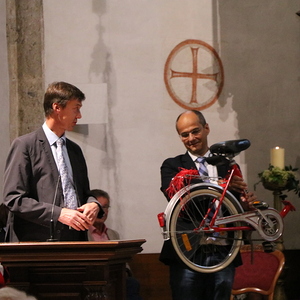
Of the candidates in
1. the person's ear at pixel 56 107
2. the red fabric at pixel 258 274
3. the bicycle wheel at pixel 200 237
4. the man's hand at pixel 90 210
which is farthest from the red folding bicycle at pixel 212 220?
the red fabric at pixel 258 274

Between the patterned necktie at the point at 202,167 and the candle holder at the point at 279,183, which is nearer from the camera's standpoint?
the patterned necktie at the point at 202,167

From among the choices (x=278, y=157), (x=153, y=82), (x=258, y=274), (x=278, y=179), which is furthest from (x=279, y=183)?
(x=153, y=82)

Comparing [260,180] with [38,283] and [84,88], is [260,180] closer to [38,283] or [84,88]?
[84,88]

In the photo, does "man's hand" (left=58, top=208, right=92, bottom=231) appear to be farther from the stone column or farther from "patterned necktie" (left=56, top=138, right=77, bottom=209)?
the stone column

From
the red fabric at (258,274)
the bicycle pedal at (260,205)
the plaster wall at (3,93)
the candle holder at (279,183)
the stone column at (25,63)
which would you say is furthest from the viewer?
the stone column at (25,63)

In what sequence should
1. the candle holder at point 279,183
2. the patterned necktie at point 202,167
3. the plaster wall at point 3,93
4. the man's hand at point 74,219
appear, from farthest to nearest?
1. the plaster wall at point 3,93
2. the candle holder at point 279,183
3. the patterned necktie at point 202,167
4. the man's hand at point 74,219

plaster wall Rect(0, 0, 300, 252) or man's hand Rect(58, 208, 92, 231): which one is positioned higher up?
plaster wall Rect(0, 0, 300, 252)

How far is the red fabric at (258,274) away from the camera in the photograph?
5.30 metres

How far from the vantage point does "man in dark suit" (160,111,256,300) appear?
3375 millimetres

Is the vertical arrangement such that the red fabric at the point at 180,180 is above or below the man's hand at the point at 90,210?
above

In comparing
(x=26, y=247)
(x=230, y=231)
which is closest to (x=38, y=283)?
(x=26, y=247)

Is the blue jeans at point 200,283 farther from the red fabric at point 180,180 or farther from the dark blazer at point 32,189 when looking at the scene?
the dark blazer at point 32,189

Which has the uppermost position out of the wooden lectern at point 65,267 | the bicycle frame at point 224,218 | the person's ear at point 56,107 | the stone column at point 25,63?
the stone column at point 25,63

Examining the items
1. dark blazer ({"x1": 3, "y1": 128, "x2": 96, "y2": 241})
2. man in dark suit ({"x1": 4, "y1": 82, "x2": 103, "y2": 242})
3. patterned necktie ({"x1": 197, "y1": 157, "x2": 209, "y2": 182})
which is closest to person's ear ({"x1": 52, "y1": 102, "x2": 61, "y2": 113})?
man in dark suit ({"x1": 4, "y1": 82, "x2": 103, "y2": 242})
